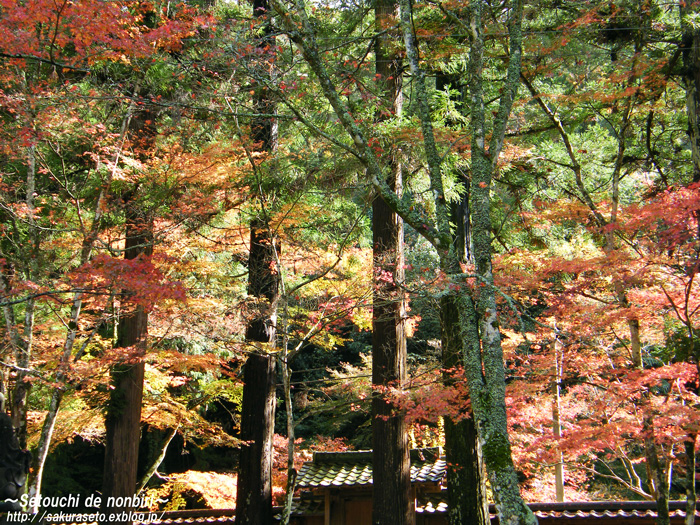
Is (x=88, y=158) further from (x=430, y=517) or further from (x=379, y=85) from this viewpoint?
(x=430, y=517)

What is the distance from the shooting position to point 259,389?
25.2ft

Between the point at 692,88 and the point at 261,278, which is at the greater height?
the point at 692,88

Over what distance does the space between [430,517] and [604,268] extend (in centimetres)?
457

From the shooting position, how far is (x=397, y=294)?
705cm

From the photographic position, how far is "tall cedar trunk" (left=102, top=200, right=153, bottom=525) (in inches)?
295

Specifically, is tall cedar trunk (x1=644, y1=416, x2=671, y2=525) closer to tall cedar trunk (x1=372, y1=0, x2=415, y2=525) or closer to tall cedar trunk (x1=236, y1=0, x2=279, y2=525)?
tall cedar trunk (x1=372, y1=0, x2=415, y2=525)

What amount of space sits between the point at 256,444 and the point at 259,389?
2.65 ft

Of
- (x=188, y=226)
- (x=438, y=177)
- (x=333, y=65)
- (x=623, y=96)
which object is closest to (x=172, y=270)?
(x=188, y=226)

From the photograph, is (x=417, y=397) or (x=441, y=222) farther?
(x=417, y=397)

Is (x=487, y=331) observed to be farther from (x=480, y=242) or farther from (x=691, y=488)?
A: (x=691, y=488)

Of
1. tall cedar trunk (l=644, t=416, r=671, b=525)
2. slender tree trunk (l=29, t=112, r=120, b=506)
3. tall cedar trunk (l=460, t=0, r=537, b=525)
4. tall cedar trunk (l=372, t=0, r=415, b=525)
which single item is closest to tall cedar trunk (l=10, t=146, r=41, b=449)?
slender tree trunk (l=29, t=112, r=120, b=506)

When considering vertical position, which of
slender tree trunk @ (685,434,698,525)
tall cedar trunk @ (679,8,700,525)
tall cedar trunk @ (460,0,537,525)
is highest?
tall cedar trunk @ (679,8,700,525)

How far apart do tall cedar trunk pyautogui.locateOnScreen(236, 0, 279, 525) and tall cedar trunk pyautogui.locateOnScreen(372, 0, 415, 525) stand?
157 cm

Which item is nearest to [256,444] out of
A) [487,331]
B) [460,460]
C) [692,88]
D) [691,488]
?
[460,460]
